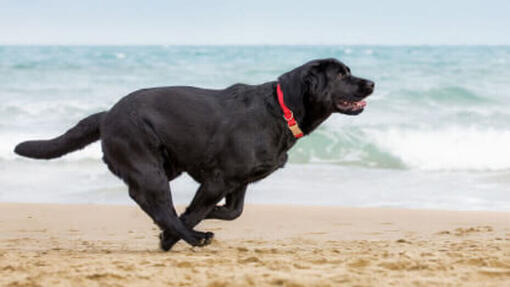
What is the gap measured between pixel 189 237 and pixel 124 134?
0.78 metres

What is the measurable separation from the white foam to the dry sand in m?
4.08

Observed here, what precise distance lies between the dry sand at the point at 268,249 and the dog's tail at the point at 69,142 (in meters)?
0.68

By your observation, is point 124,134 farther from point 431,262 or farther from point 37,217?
point 37,217

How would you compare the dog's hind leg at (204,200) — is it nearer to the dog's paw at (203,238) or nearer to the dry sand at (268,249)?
the dog's paw at (203,238)

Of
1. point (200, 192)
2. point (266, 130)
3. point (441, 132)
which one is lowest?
point (441, 132)

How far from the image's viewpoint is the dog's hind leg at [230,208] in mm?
5129

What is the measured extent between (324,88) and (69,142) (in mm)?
1772

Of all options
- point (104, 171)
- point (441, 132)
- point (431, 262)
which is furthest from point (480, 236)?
point (441, 132)

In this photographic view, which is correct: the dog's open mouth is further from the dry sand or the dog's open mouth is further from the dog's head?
the dry sand

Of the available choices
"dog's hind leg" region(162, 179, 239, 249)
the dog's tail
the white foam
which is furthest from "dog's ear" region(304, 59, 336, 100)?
the white foam

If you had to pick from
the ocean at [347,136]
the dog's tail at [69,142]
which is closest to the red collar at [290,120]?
the dog's tail at [69,142]

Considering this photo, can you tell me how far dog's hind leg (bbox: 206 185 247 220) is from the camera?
16.8ft

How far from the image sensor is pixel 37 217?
7.34 metres

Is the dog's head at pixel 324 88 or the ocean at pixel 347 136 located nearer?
the dog's head at pixel 324 88
